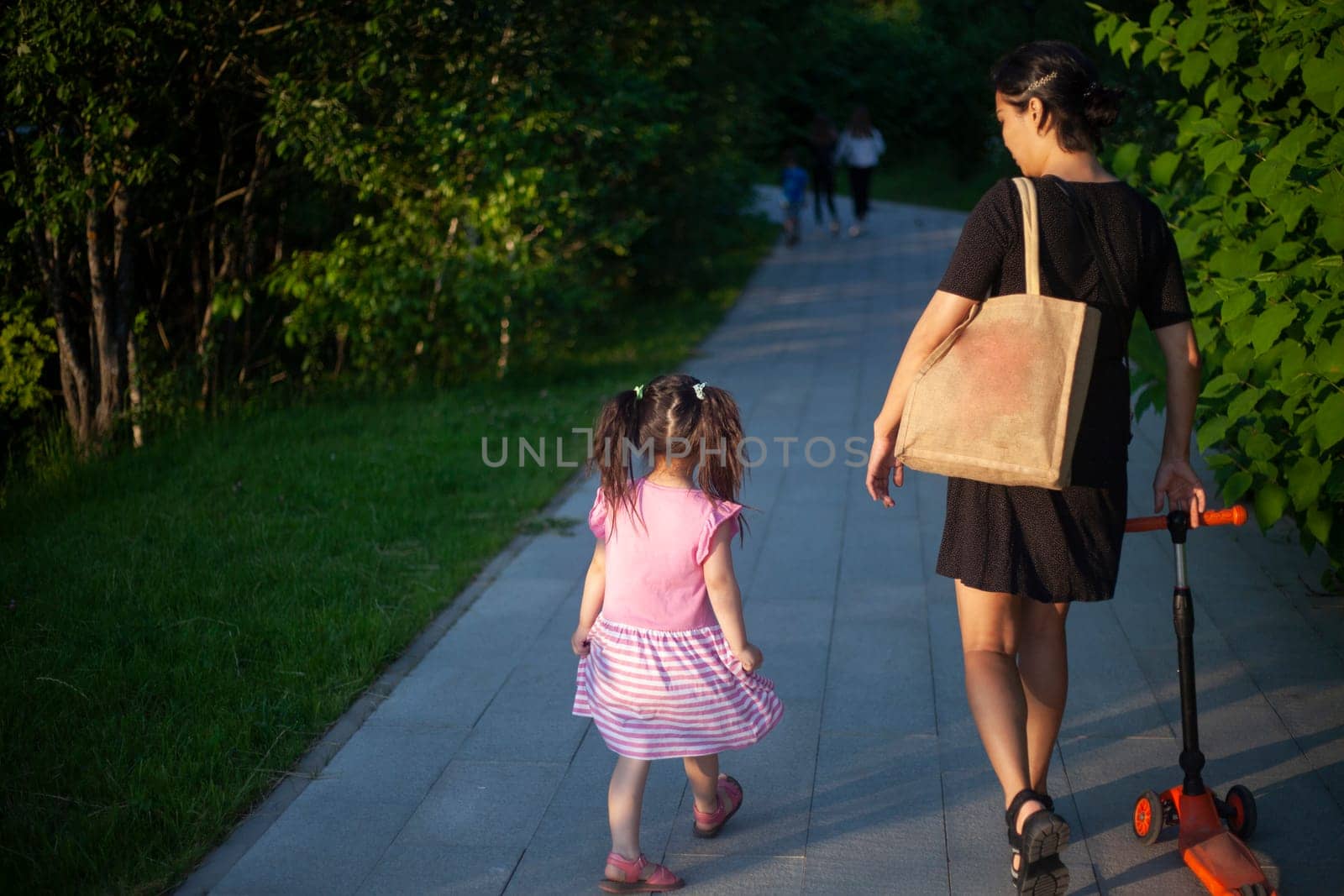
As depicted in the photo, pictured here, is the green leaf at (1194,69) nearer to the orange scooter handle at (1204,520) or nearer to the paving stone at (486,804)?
the orange scooter handle at (1204,520)

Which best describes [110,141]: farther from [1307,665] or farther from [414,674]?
[1307,665]

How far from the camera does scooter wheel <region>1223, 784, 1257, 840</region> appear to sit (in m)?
3.39

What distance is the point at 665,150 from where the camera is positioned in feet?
47.4

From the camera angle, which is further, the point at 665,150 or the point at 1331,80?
the point at 665,150


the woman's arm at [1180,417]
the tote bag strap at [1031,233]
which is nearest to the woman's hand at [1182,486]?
the woman's arm at [1180,417]

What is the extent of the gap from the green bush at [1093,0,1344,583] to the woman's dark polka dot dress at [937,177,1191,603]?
98cm

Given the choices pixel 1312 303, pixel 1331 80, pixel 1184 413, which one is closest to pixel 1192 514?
pixel 1184 413

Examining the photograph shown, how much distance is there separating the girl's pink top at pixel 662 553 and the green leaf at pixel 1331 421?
1.79m

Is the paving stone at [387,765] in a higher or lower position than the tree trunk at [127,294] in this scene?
lower

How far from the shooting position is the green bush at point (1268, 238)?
399 cm

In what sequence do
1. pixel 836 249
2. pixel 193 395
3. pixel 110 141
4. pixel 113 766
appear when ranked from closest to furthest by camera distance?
pixel 113 766
pixel 110 141
pixel 193 395
pixel 836 249

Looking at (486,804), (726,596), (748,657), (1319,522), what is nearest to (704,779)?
(748,657)

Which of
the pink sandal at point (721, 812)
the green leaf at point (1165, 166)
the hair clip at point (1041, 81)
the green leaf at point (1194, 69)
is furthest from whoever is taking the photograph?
the green leaf at point (1165, 166)

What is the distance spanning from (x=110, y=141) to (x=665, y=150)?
25.1 ft
